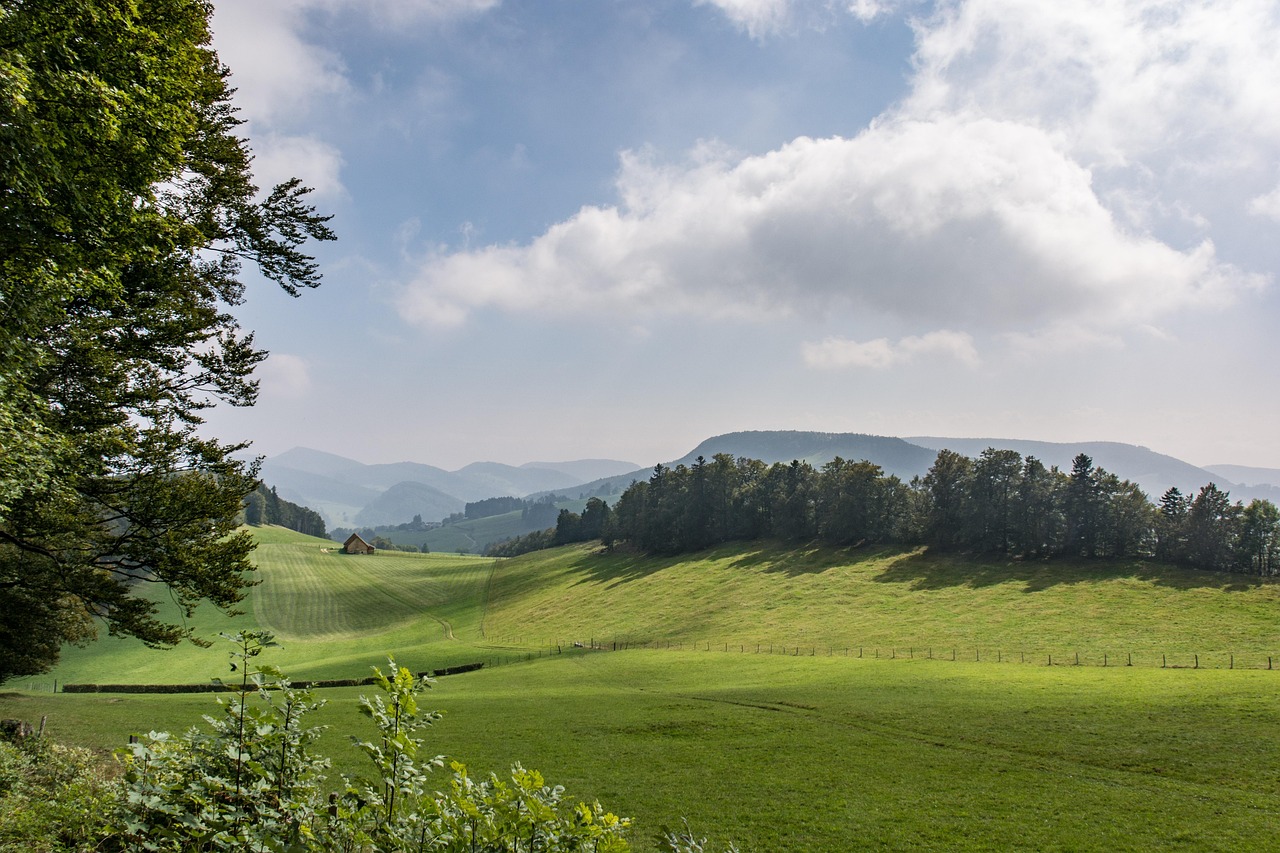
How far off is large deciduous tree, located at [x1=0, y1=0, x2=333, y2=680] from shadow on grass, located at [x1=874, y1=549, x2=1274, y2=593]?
78.6 meters

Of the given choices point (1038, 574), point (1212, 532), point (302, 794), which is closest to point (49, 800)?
point (302, 794)

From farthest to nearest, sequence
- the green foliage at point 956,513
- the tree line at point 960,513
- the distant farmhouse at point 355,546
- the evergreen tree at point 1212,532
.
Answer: the distant farmhouse at point 355,546 < the green foliage at point 956,513 < the tree line at point 960,513 < the evergreen tree at point 1212,532

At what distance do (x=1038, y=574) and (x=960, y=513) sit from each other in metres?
15.9

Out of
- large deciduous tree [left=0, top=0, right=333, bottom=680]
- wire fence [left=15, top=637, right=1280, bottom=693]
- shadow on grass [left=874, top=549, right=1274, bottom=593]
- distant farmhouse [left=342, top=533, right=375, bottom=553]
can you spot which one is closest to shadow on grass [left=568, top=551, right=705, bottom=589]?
wire fence [left=15, top=637, right=1280, bottom=693]

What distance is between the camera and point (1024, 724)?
27922 mm

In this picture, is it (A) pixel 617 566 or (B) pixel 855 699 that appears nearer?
(B) pixel 855 699

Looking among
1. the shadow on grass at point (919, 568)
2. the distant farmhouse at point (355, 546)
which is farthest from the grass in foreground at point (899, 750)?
the distant farmhouse at point (355, 546)

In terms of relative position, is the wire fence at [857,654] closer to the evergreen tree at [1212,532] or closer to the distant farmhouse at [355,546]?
the evergreen tree at [1212,532]

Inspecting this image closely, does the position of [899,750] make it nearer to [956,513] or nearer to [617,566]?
[956,513]

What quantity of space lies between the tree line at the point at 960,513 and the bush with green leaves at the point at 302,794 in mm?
97998

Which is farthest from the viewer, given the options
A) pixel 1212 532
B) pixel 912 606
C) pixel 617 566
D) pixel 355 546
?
pixel 355 546

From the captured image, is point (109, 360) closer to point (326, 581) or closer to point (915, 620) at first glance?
point (915, 620)

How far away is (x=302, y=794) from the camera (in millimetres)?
5172

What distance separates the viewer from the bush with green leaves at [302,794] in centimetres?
471
